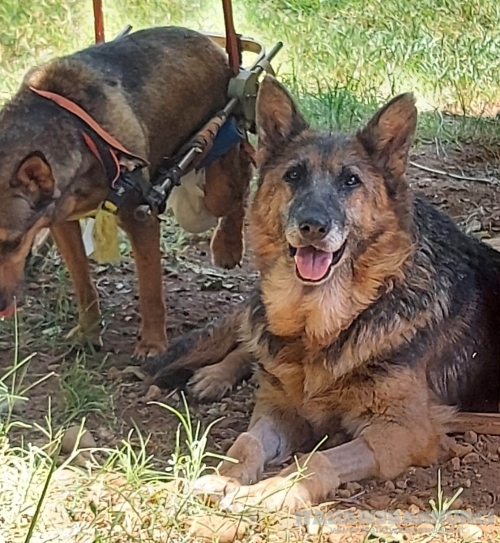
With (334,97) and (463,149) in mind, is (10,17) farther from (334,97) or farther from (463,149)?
(463,149)

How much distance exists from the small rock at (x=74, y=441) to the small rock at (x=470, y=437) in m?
1.31

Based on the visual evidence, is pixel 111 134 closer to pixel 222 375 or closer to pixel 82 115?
pixel 82 115

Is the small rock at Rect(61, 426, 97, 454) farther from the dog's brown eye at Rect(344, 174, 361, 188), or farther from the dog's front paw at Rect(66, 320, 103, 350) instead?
the dog's brown eye at Rect(344, 174, 361, 188)

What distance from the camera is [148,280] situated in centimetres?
409

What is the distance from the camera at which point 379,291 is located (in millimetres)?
3383

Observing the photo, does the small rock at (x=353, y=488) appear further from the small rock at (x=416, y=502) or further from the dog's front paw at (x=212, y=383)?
the dog's front paw at (x=212, y=383)

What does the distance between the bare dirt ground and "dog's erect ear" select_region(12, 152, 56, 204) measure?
2.34 ft

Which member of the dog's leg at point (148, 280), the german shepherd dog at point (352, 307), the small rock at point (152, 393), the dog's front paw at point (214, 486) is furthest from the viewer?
the dog's leg at point (148, 280)

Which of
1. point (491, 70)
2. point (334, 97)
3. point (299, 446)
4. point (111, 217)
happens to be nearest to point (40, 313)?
point (111, 217)

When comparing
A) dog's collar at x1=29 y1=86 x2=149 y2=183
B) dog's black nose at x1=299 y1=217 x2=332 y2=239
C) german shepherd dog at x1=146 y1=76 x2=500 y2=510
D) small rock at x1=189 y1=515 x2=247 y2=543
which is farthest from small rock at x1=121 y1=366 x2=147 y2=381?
small rock at x1=189 y1=515 x2=247 y2=543

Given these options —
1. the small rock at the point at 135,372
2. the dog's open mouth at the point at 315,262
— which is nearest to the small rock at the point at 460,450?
the dog's open mouth at the point at 315,262

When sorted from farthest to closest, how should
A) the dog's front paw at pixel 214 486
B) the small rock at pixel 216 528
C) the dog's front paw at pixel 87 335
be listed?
the dog's front paw at pixel 87 335 → the dog's front paw at pixel 214 486 → the small rock at pixel 216 528

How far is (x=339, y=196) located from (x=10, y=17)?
197 inches

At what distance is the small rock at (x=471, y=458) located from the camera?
3299 mm
